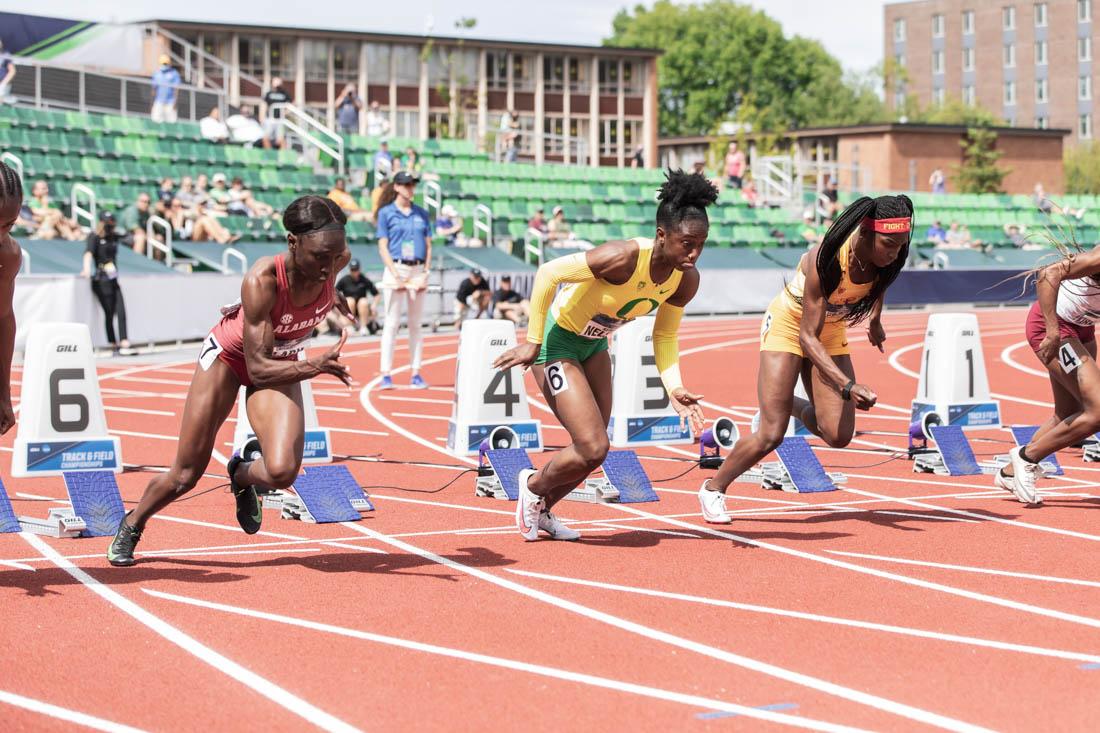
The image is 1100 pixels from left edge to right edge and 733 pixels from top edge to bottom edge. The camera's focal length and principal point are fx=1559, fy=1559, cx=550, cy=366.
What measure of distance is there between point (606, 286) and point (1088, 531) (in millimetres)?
3147

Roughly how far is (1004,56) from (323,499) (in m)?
122

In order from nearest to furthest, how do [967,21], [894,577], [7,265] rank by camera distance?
[7,265] < [894,577] < [967,21]

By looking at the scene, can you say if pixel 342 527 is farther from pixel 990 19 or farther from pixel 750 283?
pixel 990 19

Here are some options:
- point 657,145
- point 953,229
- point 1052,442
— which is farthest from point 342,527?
point 657,145

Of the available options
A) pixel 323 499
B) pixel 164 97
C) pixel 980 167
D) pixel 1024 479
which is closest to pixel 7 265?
pixel 323 499

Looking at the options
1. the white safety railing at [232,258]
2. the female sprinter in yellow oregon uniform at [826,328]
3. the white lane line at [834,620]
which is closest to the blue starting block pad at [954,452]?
the female sprinter in yellow oregon uniform at [826,328]

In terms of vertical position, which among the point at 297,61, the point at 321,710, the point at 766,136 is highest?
the point at 297,61

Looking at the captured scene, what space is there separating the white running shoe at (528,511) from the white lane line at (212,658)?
7.52 ft

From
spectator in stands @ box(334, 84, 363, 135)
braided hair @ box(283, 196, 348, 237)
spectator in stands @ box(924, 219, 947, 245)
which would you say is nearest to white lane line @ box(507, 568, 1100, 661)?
braided hair @ box(283, 196, 348, 237)

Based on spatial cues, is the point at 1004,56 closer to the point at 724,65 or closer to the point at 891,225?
the point at 724,65

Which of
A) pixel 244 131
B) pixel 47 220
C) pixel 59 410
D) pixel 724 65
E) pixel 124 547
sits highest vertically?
pixel 724 65

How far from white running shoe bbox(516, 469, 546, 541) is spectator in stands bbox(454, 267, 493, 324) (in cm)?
1795

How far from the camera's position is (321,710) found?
5195 mm

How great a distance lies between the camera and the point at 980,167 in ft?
215
